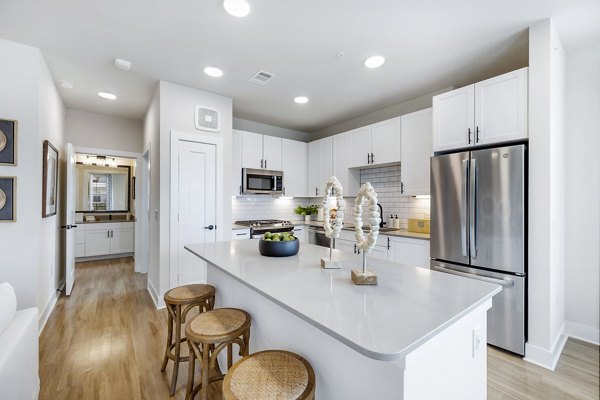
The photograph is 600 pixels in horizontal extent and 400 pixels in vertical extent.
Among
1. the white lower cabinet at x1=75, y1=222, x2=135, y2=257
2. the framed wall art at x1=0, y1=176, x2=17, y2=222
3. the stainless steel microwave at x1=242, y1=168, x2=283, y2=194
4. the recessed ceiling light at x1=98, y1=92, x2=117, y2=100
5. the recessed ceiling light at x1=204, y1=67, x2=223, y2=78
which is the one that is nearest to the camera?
the framed wall art at x1=0, y1=176, x2=17, y2=222

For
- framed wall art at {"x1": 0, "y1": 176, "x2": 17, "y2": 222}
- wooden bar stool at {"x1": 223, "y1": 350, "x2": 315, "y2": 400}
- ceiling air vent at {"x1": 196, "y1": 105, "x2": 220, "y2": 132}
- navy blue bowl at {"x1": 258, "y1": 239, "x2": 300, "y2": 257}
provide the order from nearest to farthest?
wooden bar stool at {"x1": 223, "y1": 350, "x2": 315, "y2": 400} → navy blue bowl at {"x1": 258, "y1": 239, "x2": 300, "y2": 257} → framed wall art at {"x1": 0, "y1": 176, "x2": 17, "y2": 222} → ceiling air vent at {"x1": 196, "y1": 105, "x2": 220, "y2": 132}

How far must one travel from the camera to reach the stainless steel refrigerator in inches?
87.5

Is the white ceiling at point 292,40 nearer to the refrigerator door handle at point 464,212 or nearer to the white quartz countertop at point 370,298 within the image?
the refrigerator door handle at point 464,212

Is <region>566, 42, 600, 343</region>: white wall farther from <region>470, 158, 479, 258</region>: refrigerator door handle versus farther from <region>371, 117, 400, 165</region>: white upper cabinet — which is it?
<region>371, 117, 400, 165</region>: white upper cabinet

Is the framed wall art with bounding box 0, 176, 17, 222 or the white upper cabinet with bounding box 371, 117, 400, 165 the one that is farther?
the white upper cabinet with bounding box 371, 117, 400, 165

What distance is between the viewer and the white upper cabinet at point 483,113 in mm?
2299

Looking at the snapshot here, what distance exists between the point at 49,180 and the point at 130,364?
7.34 ft

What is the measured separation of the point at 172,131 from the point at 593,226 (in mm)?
4543

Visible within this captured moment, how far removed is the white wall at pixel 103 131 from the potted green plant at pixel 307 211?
307 cm

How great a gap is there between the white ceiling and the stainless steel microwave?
4.29 feet

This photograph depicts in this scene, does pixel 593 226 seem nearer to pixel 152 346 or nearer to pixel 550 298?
pixel 550 298

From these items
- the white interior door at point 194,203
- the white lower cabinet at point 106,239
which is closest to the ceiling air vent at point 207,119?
the white interior door at point 194,203

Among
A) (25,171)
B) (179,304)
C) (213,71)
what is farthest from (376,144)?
(25,171)

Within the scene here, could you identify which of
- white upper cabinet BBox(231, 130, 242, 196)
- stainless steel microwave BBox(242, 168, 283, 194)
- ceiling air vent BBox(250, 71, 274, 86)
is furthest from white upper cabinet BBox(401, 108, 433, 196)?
white upper cabinet BBox(231, 130, 242, 196)
